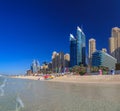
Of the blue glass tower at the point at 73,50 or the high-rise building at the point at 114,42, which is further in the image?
the high-rise building at the point at 114,42

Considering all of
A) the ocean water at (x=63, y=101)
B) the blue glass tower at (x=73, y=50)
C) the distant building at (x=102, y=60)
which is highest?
the blue glass tower at (x=73, y=50)

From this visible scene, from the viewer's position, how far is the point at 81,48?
183m

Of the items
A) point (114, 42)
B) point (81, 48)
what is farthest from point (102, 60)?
point (114, 42)

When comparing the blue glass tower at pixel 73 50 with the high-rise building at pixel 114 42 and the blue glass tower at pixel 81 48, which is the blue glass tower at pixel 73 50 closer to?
the blue glass tower at pixel 81 48

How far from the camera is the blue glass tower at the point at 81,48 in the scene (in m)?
179

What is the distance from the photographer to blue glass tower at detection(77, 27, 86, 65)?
17880cm

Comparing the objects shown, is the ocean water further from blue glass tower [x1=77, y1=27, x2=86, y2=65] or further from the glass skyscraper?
blue glass tower [x1=77, y1=27, x2=86, y2=65]

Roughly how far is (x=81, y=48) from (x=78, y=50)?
228 inches

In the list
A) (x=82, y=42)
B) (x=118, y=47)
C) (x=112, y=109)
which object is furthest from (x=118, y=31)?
(x=112, y=109)

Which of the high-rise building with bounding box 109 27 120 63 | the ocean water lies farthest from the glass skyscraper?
the ocean water

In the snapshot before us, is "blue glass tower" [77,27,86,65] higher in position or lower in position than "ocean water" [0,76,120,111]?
higher

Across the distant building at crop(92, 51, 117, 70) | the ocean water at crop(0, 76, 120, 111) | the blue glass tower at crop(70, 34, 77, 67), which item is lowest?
the ocean water at crop(0, 76, 120, 111)

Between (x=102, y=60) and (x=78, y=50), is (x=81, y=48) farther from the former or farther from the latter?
(x=102, y=60)

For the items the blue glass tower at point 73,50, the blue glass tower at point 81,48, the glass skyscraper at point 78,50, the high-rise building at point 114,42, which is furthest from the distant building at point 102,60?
the blue glass tower at point 73,50
